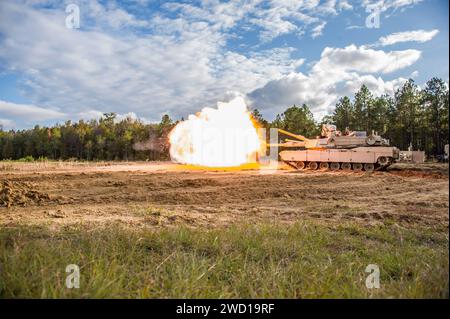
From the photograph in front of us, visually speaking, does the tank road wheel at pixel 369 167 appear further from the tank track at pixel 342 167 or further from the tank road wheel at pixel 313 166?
the tank road wheel at pixel 313 166

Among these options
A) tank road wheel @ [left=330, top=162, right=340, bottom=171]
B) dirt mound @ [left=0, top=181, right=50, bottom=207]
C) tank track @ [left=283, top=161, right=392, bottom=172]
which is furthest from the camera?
tank road wheel @ [left=330, top=162, right=340, bottom=171]

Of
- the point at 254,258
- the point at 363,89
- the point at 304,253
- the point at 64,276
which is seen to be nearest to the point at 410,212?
the point at 304,253

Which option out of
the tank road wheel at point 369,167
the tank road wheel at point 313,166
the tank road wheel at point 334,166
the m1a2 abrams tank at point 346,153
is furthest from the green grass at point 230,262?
the tank road wheel at point 313,166

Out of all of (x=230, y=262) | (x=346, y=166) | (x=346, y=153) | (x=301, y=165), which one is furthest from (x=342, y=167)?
(x=230, y=262)

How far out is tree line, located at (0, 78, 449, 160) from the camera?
136ft

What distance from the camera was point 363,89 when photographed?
50562mm

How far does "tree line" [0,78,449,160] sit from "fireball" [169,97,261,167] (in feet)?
44.0

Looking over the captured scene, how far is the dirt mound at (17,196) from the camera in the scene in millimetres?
10391

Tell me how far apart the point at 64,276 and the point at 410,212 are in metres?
9.28

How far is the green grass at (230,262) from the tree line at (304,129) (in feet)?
69.1

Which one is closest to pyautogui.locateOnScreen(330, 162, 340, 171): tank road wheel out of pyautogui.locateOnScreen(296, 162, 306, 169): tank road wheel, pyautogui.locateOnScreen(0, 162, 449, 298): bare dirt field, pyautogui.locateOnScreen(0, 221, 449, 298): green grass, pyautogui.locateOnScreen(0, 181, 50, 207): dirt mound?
pyautogui.locateOnScreen(296, 162, 306, 169): tank road wheel

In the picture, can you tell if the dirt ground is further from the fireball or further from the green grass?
the fireball

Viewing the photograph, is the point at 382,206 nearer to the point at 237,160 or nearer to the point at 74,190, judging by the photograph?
the point at 74,190

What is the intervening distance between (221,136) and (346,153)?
9.03 m
